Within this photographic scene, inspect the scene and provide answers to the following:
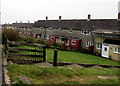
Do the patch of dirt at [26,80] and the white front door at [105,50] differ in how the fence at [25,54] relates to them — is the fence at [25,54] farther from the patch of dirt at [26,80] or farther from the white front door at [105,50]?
the white front door at [105,50]

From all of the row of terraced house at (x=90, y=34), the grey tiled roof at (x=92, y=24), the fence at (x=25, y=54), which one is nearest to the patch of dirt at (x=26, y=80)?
the fence at (x=25, y=54)

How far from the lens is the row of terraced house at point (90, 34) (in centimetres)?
2596

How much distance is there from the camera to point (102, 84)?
19.7ft

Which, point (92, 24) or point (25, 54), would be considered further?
point (92, 24)

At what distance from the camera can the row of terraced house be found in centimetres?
2596

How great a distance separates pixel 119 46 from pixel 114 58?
97.7 inches

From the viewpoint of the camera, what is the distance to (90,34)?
104ft

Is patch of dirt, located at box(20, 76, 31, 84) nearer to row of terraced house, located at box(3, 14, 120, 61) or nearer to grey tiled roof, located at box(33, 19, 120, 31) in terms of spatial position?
row of terraced house, located at box(3, 14, 120, 61)

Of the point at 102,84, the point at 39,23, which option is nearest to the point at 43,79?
the point at 102,84

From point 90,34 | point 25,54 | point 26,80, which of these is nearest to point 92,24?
point 90,34

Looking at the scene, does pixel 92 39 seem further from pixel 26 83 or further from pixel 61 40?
pixel 26 83

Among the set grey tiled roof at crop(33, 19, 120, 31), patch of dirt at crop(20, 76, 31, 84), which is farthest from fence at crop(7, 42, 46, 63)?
grey tiled roof at crop(33, 19, 120, 31)

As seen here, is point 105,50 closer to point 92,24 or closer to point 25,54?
point 92,24

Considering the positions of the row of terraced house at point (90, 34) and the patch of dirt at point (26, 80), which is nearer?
the patch of dirt at point (26, 80)
